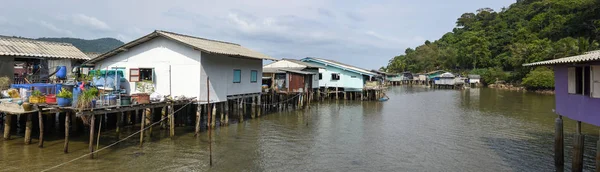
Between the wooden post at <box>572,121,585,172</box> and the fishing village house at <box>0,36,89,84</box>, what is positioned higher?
the fishing village house at <box>0,36,89,84</box>

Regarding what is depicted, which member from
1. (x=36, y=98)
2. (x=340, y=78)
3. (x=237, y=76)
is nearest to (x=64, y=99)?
(x=36, y=98)

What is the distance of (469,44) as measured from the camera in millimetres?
75188

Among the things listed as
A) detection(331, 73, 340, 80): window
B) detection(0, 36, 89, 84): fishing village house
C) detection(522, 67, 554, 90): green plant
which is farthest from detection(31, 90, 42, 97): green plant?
detection(522, 67, 554, 90): green plant

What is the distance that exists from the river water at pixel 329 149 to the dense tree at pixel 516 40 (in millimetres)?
32099

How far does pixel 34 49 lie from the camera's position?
16.9m

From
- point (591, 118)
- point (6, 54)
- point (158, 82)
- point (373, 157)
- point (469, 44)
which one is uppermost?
point (469, 44)

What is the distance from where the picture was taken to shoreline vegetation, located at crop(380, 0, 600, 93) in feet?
163

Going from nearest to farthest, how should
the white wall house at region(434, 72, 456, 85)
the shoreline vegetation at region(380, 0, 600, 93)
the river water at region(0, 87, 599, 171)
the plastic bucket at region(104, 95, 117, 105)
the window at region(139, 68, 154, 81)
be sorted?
1. the river water at region(0, 87, 599, 171)
2. the plastic bucket at region(104, 95, 117, 105)
3. the window at region(139, 68, 154, 81)
4. the shoreline vegetation at region(380, 0, 600, 93)
5. the white wall house at region(434, 72, 456, 85)

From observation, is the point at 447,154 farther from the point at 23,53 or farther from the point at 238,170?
the point at 23,53

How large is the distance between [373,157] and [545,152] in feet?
21.8

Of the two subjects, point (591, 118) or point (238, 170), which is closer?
point (591, 118)

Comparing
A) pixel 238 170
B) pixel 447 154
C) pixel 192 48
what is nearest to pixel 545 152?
pixel 447 154

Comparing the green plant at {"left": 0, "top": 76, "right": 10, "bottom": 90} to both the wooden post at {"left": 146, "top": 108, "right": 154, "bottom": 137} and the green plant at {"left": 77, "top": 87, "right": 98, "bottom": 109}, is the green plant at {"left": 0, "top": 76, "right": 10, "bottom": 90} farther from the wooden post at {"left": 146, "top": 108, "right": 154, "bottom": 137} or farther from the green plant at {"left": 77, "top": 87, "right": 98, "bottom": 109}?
the green plant at {"left": 77, "top": 87, "right": 98, "bottom": 109}

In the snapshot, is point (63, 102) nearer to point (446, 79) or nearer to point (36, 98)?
point (36, 98)
